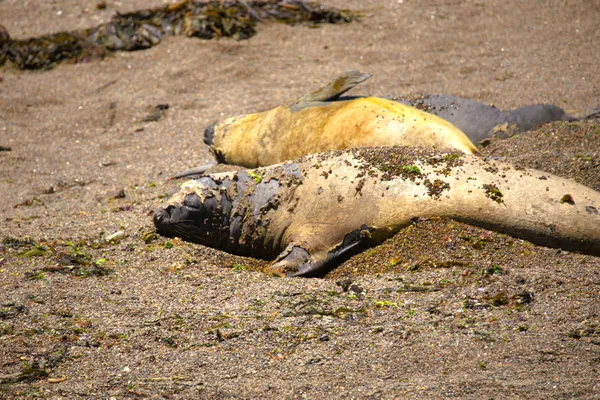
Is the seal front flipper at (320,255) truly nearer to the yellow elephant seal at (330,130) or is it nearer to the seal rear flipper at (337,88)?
the yellow elephant seal at (330,130)

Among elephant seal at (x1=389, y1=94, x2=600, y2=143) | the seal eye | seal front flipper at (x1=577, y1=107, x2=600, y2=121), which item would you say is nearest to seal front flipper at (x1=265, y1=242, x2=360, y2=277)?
the seal eye

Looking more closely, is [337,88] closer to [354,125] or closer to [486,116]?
[354,125]

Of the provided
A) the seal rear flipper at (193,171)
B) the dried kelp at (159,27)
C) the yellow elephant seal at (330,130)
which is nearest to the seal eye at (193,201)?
the yellow elephant seal at (330,130)

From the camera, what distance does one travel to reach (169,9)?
35.3ft

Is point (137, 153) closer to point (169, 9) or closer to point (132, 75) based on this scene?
point (132, 75)

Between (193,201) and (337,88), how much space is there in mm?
1861

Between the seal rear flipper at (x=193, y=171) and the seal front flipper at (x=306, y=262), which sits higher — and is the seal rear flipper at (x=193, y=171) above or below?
below

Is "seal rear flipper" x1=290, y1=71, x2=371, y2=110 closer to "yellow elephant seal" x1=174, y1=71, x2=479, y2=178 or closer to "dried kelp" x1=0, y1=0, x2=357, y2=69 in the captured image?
"yellow elephant seal" x1=174, y1=71, x2=479, y2=178

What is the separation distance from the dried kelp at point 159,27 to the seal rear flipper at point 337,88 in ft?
12.5

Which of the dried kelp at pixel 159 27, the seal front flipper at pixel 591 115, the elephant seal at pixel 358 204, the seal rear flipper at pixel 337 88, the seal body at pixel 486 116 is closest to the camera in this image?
the elephant seal at pixel 358 204

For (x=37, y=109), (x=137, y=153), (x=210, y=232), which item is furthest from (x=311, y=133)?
(x=37, y=109)

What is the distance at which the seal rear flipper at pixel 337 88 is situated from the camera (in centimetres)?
632

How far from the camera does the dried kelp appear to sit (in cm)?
1038

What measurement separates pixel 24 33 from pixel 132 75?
251 cm
